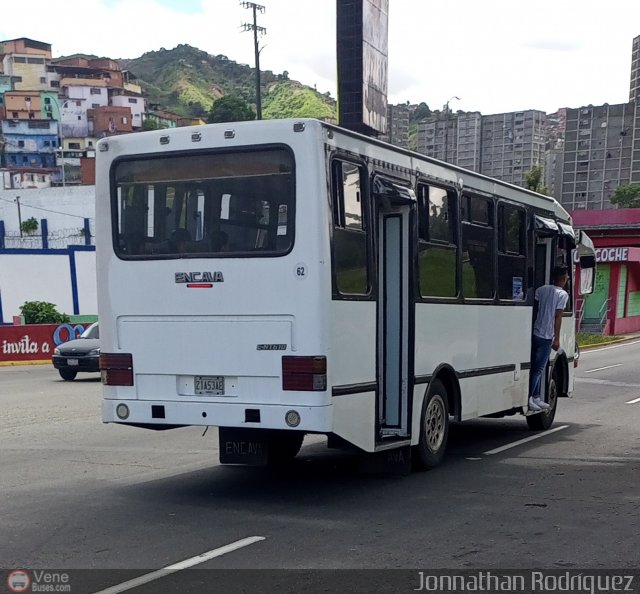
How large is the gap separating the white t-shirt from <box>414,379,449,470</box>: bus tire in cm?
290

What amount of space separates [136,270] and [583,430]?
24.6ft

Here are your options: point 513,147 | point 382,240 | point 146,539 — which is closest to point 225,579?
point 146,539

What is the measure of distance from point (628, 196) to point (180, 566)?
3984 inches

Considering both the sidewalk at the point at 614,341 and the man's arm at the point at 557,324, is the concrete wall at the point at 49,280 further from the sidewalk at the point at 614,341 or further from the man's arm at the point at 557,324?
the man's arm at the point at 557,324

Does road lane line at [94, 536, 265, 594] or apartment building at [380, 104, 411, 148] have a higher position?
apartment building at [380, 104, 411, 148]

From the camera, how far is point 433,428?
9461 mm

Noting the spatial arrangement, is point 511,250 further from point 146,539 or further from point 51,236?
point 51,236

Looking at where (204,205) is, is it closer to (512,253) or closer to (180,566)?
(180,566)

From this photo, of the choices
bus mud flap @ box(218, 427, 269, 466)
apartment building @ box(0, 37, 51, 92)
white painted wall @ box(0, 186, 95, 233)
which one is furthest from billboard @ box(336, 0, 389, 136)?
apartment building @ box(0, 37, 51, 92)

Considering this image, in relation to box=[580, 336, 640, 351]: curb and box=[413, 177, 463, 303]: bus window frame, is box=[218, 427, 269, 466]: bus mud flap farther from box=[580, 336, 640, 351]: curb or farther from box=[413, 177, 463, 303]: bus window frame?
box=[580, 336, 640, 351]: curb

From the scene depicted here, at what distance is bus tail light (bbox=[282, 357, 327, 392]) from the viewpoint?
747 cm

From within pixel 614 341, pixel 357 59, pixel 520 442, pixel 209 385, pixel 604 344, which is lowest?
pixel 614 341

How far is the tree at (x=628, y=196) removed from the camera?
9956cm

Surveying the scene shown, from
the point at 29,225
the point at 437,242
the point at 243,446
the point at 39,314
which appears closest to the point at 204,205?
the point at 243,446
